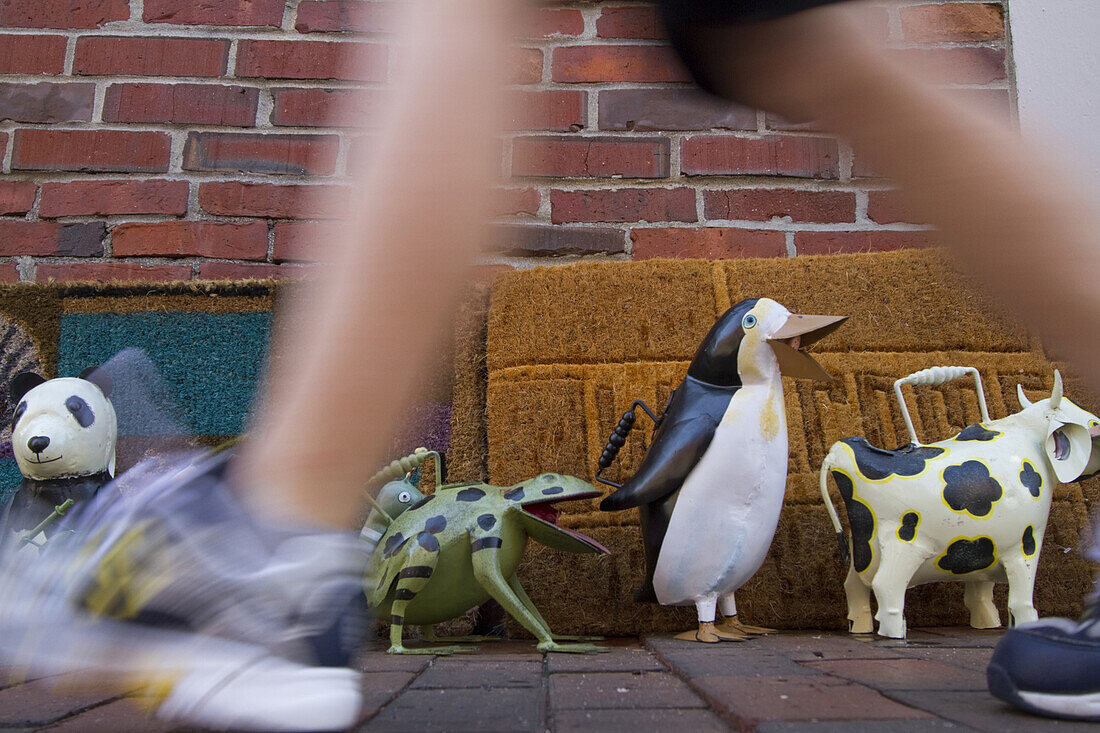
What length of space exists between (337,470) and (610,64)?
128 cm

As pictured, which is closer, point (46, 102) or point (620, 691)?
point (620, 691)

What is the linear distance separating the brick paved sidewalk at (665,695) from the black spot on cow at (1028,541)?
197 millimetres

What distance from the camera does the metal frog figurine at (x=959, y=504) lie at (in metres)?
0.91

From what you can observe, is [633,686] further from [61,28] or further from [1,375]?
[61,28]

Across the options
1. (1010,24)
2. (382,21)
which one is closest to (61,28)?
(382,21)

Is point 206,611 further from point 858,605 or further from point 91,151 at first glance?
point 91,151

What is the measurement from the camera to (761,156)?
1.56m

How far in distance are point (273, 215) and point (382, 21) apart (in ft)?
1.52

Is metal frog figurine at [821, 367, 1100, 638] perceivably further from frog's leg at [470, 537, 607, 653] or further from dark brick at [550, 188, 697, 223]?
dark brick at [550, 188, 697, 223]

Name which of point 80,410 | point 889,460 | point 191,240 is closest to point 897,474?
point 889,460

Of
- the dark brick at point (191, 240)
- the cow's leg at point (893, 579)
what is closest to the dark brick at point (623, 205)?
the dark brick at point (191, 240)

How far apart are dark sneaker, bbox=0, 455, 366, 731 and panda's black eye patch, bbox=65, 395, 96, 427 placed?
0.52 m

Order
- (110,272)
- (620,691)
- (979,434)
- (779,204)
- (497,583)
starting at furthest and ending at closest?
(779,204), (110,272), (979,434), (497,583), (620,691)

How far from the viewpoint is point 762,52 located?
3.15ft
